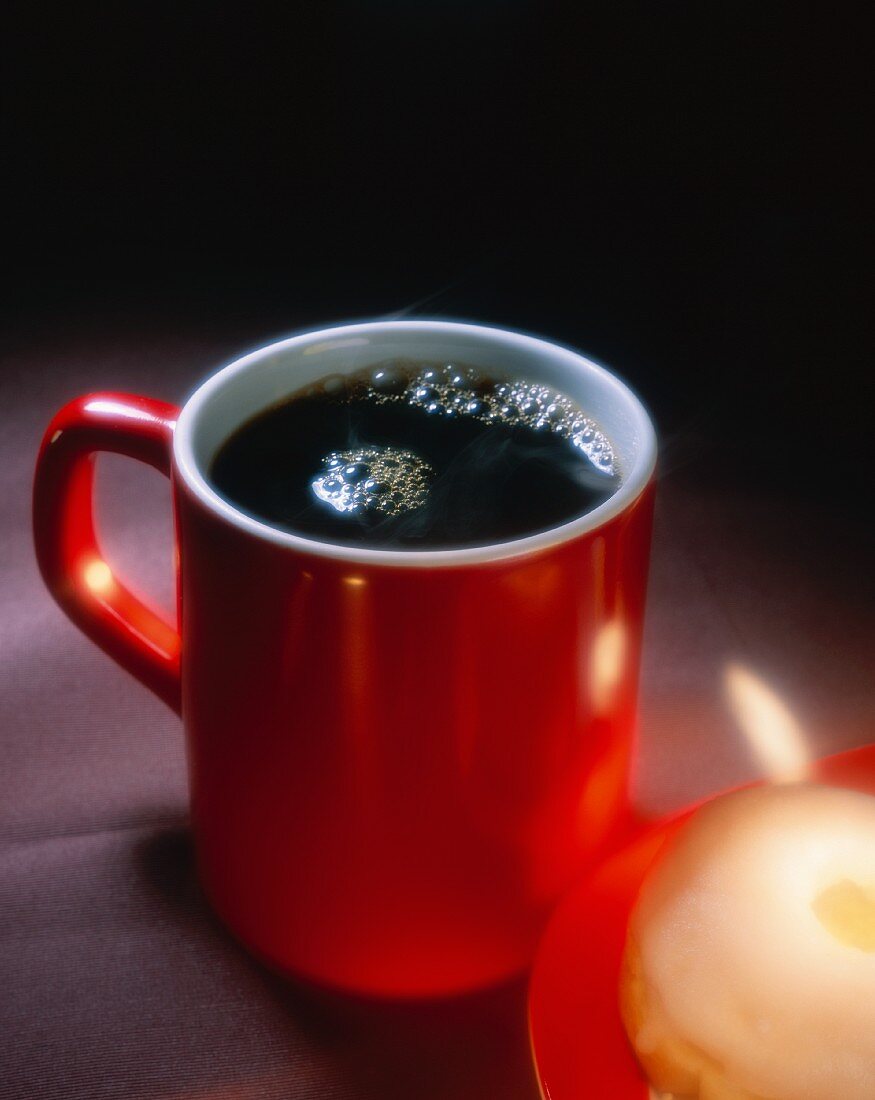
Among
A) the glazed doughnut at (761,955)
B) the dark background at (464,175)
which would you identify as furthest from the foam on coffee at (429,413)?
the dark background at (464,175)

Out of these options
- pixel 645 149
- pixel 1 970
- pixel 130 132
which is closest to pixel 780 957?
pixel 1 970

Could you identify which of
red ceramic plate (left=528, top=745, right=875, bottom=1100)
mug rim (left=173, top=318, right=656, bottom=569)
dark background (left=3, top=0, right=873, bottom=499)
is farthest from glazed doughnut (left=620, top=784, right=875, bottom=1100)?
dark background (left=3, top=0, right=873, bottom=499)

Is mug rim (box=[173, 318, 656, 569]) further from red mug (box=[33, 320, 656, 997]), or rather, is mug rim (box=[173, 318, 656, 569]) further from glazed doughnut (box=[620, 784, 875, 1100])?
glazed doughnut (box=[620, 784, 875, 1100])

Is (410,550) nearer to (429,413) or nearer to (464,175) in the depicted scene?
(429,413)

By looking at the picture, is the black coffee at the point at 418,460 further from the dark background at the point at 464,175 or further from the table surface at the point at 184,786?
the dark background at the point at 464,175

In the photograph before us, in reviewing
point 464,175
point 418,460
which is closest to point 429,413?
point 418,460

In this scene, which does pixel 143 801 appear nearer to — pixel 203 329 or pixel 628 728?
pixel 628 728
